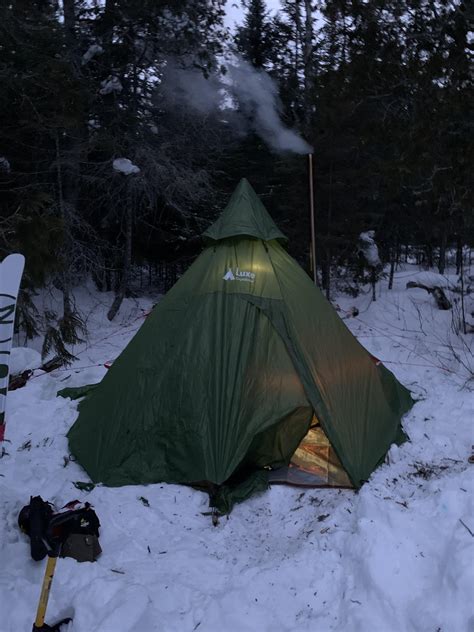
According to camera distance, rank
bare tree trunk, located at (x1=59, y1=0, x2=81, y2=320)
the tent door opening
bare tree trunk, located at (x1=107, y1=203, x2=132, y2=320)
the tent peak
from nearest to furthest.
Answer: the tent door opening, the tent peak, bare tree trunk, located at (x1=59, y1=0, x2=81, y2=320), bare tree trunk, located at (x1=107, y1=203, x2=132, y2=320)

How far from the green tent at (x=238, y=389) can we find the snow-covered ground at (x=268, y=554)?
0.90ft

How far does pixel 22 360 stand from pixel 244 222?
5207 mm

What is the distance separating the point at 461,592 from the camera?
96.9 inches

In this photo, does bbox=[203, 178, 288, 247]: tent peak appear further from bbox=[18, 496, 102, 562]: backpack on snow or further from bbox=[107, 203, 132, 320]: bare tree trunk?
bbox=[107, 203, 132, 320]: bare tree trunk

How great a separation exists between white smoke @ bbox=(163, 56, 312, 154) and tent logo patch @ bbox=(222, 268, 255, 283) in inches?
292

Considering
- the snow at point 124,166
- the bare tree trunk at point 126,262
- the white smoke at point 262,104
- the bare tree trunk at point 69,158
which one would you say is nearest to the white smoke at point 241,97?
the white smoke at point 262,104

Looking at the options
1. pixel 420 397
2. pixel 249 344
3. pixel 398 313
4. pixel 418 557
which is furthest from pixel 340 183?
pixel 418 557

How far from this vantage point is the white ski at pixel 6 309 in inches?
126

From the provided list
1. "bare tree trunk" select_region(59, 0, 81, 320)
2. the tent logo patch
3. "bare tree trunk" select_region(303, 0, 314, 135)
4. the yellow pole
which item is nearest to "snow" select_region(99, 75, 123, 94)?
"bare tree trunk" select_region(59, 0, 81, 320)

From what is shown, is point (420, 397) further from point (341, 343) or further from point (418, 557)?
point (418, 557)

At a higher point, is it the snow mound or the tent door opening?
the snow mound

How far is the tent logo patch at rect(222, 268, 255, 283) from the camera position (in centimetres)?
498

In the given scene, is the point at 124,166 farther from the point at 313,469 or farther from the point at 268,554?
the point at 268,554

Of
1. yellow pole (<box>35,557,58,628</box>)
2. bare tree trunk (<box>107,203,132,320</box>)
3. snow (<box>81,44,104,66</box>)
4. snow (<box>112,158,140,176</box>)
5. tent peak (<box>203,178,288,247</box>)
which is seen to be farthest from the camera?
bare tree trunk (<box>107,203,132,320</box>)
